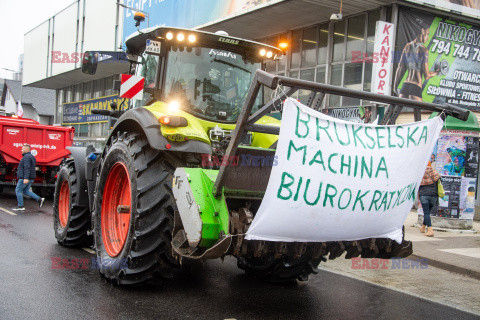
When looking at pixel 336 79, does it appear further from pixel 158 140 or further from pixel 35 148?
pixel 158 140

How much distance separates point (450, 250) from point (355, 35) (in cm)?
918

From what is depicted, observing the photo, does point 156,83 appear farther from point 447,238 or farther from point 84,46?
point 84,46

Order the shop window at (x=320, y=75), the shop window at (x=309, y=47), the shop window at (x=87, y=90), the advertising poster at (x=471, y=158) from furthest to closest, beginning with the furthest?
the shop window at (x=87, y=90) → the shop window at (x=309, y=47) → the shop window at (x=320, y=75) → the advertising poster at (x=471, y=158)

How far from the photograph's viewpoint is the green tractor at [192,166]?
13.3ft

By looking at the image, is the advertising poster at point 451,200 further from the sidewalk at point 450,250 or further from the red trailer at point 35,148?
the red trailer at point 35,148

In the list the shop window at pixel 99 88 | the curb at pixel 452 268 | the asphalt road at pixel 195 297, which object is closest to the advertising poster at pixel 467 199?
the curb at pixel 452 268

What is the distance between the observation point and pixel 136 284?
4848 mm

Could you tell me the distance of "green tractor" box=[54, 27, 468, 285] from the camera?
4055 millimetres

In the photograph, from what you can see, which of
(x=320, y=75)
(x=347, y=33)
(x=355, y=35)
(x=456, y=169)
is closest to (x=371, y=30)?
(x=355, y=35)

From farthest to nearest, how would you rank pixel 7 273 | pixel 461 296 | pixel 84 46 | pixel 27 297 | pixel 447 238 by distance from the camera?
pixel 84 46 → pixel 447 238 → pixel 461 296 → pixel 7 273 → pixel 27 297

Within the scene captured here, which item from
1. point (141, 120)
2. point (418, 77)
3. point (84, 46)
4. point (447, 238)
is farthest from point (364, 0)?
point (84, 46)

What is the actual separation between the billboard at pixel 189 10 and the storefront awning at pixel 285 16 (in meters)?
0.32


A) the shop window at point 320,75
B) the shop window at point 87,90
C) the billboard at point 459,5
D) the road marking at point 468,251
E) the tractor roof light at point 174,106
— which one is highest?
the billboard at point 459,5

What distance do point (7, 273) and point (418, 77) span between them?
12982 millimetres
